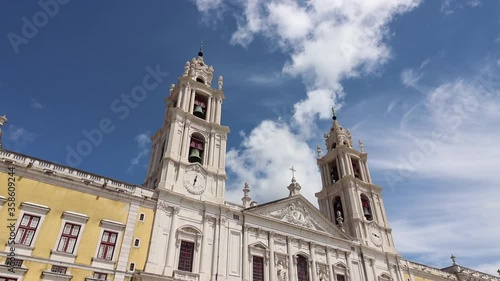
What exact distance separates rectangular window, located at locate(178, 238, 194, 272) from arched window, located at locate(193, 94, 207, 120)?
12.1 m

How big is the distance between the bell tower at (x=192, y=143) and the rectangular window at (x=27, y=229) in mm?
7714

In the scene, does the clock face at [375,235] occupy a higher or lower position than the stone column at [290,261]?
higher

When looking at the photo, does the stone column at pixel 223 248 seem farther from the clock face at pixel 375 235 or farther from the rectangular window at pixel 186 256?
the clock face at pixel 375 235

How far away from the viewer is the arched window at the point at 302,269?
2730 cm

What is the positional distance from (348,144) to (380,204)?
813 centimetres

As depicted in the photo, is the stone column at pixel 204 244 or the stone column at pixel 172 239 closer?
the stone column at pixel 172 239

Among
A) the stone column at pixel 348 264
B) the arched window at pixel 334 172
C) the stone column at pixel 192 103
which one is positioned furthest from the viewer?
the arched window at pixel 334 172

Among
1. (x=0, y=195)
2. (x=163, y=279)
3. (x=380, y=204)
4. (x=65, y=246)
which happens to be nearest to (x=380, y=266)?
(x=380, y=204)

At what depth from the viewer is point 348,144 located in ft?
139

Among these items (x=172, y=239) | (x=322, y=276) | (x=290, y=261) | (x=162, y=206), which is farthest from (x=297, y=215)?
(x=162, y=206)

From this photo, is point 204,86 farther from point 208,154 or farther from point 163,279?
point 163,279

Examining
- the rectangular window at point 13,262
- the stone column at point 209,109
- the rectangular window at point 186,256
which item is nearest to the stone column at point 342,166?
the stone column at point 209,109

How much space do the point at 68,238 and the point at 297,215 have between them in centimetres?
1801

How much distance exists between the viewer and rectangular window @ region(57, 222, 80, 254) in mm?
19047
